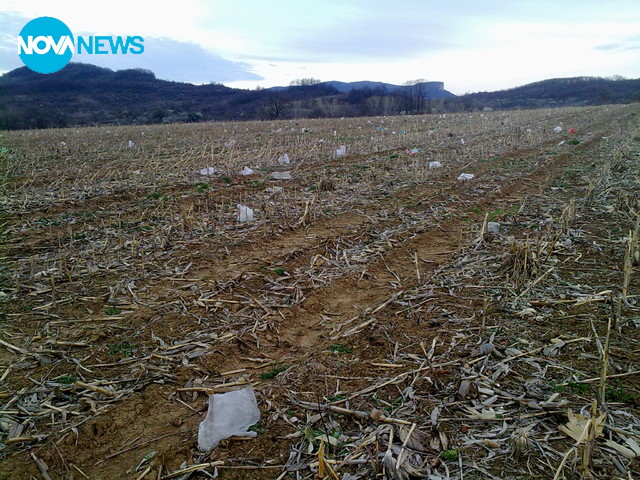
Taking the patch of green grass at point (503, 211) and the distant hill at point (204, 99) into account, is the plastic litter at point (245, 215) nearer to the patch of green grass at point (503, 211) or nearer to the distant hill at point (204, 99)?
the patch of green grass at point (503, 211)

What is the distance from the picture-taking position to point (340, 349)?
126 inches

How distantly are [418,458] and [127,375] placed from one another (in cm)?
214

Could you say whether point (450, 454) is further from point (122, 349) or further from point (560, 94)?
point (560, 94)

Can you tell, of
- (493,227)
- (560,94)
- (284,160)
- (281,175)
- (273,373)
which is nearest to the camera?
(273,373)

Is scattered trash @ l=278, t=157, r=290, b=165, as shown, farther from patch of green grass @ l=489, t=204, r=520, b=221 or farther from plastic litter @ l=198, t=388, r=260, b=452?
plastic litter @ l=198, t=388, r=260, b=452

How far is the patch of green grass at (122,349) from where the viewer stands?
3.19 m

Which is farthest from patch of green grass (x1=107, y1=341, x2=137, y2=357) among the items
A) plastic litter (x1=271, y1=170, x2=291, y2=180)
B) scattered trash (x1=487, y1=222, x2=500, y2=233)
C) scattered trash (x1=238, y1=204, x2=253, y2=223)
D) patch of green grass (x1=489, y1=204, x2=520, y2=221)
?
plastic litter (x1=271, y1=170, x2=291, y2=180)

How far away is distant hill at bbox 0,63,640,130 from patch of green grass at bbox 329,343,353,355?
144ft

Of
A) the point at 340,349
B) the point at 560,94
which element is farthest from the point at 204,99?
the point at 340,349

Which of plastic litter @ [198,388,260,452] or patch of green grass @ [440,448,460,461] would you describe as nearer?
patch of green grass @ [440,448,460,461]

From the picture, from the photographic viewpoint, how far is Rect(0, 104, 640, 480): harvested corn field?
2.23 metres

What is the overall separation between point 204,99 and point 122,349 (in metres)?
84.7

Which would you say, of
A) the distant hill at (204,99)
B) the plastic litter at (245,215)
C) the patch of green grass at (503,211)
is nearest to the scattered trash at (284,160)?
the plastic litter at (245,215)

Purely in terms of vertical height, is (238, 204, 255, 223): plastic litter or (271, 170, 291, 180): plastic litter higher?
(271, 170, 291, 180): plastic litter
